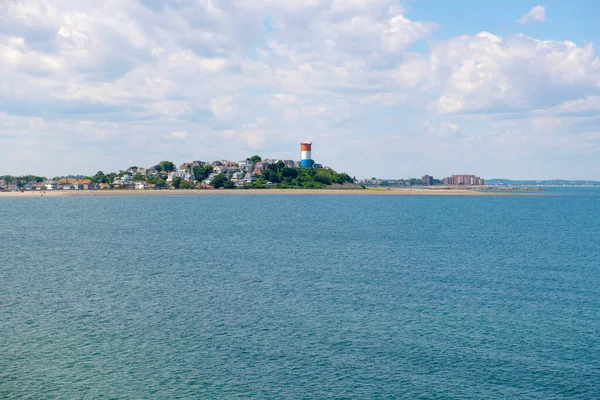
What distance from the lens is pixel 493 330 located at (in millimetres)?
39438

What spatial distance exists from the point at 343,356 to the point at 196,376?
9.07 metres

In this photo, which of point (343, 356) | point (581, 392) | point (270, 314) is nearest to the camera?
point (581, 392)

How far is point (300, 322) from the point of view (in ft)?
135

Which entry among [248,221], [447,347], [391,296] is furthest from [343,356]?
[248,221]

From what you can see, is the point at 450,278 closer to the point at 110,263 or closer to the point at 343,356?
the point at 343,356

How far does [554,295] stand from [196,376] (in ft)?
113

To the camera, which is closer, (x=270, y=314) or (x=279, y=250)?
(x=270, y=314)

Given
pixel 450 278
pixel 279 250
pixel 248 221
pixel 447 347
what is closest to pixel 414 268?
pixel 450 278

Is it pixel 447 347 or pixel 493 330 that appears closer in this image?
pixel 447 347

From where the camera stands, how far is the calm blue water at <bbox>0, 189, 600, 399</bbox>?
30.5m

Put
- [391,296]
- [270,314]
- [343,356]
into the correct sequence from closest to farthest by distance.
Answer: [343,356], [270,314], [391,296]

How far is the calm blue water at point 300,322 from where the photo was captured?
30.5 m

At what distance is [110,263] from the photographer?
68.9 metres

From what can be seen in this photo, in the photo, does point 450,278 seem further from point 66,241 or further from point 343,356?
point 66,241
